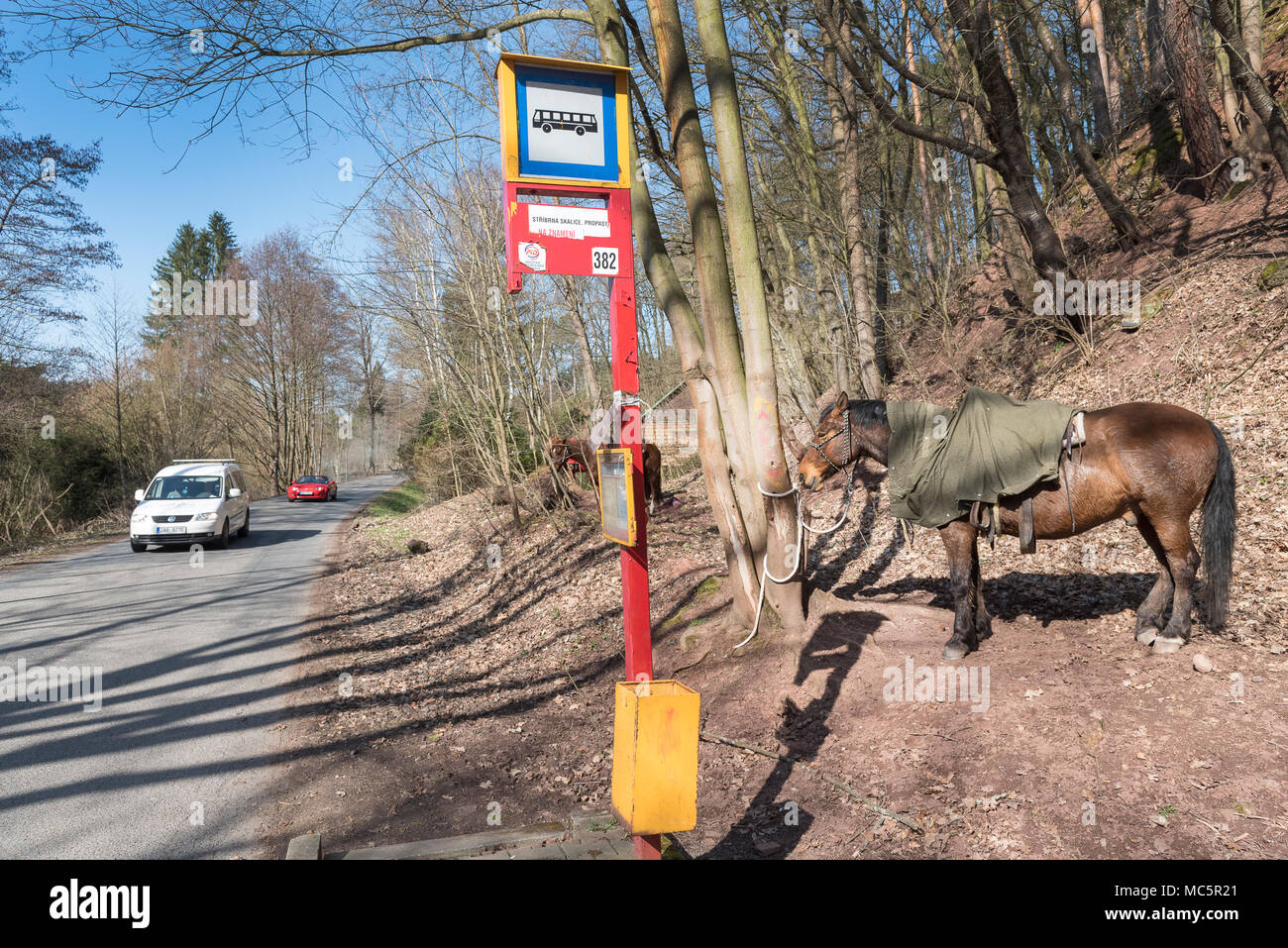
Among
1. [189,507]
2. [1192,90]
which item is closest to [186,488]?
[189,507]

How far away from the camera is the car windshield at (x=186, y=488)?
16.6 metres

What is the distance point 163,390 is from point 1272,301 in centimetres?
3675

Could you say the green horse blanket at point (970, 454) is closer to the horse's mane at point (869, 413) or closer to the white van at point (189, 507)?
the horse's mane at point (869, 413)

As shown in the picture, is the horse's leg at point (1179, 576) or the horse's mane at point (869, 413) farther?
the horse's mane at point (869, 413)

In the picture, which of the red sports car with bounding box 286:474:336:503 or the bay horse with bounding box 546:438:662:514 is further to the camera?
the red sports car with bounding box 286:474:336:503

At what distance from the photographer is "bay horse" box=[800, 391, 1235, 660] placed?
17.4 feet

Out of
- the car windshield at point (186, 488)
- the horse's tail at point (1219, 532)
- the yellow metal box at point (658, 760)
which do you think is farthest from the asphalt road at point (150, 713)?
the horse's tail at point (1219, 532)

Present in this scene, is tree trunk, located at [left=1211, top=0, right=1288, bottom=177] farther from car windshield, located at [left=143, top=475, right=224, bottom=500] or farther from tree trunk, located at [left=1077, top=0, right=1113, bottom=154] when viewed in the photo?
car windshield, located at [left=143, top=475, right=224, bottom=500]

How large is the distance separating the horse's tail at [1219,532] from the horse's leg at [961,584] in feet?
5.10

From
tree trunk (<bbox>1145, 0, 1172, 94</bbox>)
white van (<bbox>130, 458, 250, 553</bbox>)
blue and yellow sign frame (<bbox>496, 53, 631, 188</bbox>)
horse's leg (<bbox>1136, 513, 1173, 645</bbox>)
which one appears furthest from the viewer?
white van (<bbox>130, 458, 250, 553</bbox>)

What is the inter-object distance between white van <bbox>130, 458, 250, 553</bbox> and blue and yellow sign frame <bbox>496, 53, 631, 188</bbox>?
15.8 meters

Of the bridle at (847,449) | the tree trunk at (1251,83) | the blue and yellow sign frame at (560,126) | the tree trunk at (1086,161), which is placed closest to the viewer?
the blue and yellow sign frame at (560,126)

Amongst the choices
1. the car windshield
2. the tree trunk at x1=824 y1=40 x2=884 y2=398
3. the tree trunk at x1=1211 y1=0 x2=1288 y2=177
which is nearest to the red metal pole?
the tree trunk at x1=1211 y1=0 x2=1288 y2=177

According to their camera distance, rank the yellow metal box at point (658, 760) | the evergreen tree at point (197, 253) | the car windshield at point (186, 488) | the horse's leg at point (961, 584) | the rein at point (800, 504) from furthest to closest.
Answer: the evergreen tree at point (197, 253)
the car windshield at point (186, 488)
the rein at point (800, 504)
the horse's leg at point (961, 584)
the yellow metal box at point (658, 760)
